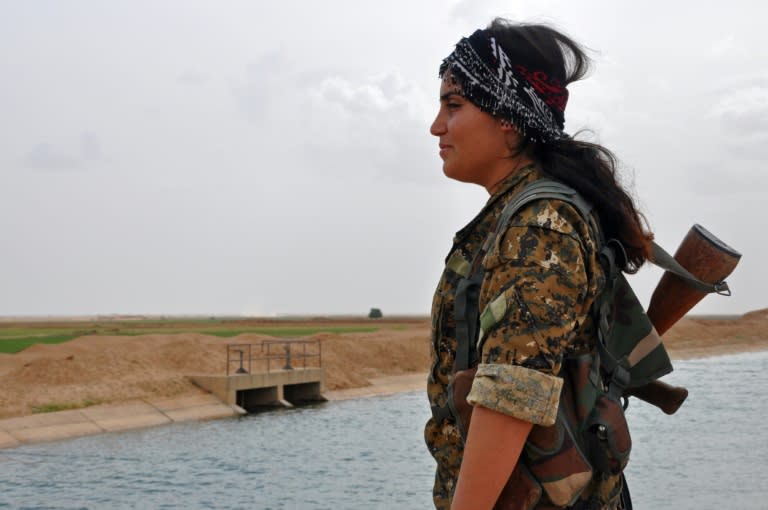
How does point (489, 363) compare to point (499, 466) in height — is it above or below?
above

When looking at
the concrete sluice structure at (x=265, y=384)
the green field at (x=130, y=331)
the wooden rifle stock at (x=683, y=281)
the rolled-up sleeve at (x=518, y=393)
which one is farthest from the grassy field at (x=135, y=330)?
the rolled-up sleeve at (x=518, y=393)

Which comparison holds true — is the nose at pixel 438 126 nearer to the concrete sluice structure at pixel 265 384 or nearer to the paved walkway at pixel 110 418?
the paved walkway at pixel 110 418

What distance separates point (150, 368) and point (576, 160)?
35.5 m

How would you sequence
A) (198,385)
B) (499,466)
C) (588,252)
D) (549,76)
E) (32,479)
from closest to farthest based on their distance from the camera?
(499,466)
(588,252)
(549,76)
(32,479)
(198,385)

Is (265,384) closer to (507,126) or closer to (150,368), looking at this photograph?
(150,368)

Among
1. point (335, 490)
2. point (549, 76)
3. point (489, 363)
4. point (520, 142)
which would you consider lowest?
point (335, 490)

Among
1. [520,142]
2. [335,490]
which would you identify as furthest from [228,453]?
[520,142]

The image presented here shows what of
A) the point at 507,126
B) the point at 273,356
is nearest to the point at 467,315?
the point at 507,126

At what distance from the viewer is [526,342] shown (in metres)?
1.71

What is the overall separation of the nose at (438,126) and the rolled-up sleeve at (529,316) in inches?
16.4

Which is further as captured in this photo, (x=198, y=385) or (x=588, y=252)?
(x=198, y=385)

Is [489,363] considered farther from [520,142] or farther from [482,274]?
[520,142]

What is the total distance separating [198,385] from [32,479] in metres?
13.5

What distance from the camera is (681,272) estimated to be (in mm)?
2232
